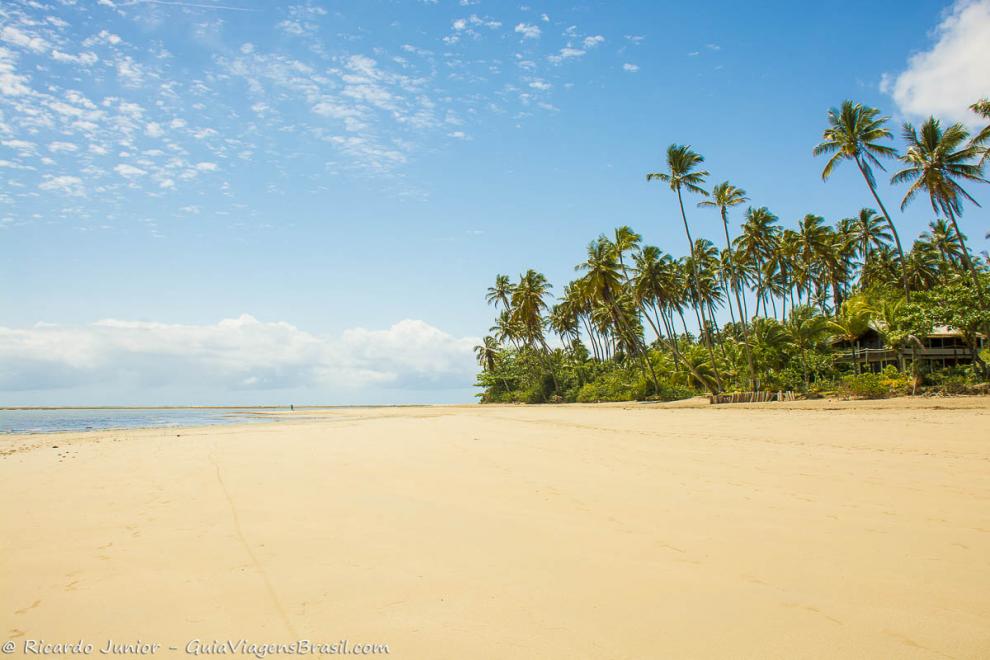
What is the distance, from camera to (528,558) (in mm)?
4273

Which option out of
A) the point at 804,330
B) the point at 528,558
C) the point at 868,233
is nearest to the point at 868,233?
the point at 868,233

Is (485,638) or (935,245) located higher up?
(935,245)

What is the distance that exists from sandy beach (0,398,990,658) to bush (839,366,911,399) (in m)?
18.7

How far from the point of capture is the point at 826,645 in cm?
280

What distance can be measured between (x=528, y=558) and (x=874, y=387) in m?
27.3

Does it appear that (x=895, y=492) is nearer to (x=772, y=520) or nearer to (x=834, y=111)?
(x=772, y=520)

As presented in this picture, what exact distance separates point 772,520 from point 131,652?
5322mm

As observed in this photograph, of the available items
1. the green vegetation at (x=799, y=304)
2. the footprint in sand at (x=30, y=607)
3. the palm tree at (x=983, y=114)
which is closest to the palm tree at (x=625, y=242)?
the green vegetation at (x=799, y=304)

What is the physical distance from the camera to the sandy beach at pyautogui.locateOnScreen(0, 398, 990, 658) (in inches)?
120

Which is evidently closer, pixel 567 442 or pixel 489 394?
pixel 567 442

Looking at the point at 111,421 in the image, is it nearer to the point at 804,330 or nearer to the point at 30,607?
the point at 30,607

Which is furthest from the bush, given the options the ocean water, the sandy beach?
the ocean water

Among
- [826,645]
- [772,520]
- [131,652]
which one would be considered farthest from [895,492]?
[131,652]

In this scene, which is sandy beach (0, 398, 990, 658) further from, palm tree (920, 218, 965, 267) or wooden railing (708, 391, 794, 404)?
palm tree (920, 218, 965, 267)
